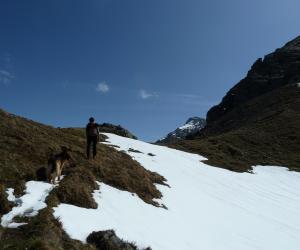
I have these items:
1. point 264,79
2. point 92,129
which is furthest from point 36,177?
point 264,79

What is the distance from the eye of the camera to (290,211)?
91.1 feet

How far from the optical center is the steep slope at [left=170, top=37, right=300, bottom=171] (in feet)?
190

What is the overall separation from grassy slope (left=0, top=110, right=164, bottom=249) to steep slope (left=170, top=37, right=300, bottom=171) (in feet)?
87.1

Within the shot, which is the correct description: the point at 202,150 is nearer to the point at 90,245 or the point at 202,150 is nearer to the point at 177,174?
the point at 177,174

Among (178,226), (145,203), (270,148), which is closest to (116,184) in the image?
(145,203)

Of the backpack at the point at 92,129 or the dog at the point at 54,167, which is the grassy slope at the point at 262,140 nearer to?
the backpack at the point at 92,129

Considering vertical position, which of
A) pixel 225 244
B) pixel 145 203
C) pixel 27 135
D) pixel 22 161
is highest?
pixel 27 135

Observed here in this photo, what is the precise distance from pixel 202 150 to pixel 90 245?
1805 inches

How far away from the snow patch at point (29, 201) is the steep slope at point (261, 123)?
3389 cm

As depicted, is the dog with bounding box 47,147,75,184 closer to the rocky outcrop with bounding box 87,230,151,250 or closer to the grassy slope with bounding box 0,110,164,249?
the grassy slope with bounding box 0,110,164,249

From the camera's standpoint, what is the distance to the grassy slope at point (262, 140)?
55.0 metres

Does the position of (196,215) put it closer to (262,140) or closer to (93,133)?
(93,133)

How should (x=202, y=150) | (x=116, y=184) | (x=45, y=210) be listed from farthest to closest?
(x=202, y=150), (x=116, y=184), (x=45, y=210)

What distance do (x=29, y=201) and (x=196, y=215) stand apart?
31.9 ft
